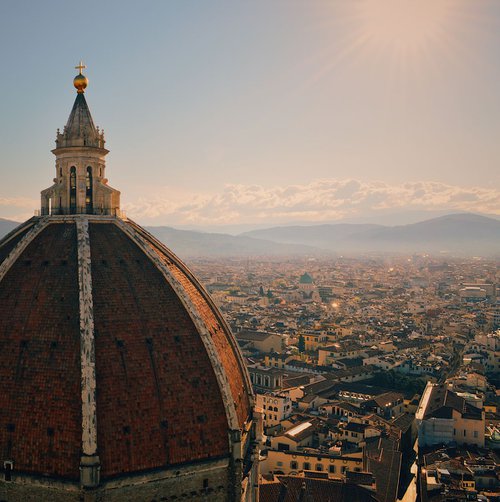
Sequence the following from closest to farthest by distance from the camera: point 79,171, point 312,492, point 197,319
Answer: point 197,319 < point 79,171 < point 312,492

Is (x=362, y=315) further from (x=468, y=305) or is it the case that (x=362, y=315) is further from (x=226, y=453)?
(x=226, y=453)

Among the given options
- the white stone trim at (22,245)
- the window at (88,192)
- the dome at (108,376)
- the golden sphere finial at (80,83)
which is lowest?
the dome at (108,376)

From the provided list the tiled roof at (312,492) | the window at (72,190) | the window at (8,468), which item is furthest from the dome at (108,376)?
the tiled roof at (312,492)

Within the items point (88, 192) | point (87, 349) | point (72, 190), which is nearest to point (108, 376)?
point (87, 349)

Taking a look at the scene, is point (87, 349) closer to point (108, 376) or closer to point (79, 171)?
point (108, 376)

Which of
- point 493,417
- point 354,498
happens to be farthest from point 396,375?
point 354,498

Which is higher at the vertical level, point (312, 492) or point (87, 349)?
point (87, 349)

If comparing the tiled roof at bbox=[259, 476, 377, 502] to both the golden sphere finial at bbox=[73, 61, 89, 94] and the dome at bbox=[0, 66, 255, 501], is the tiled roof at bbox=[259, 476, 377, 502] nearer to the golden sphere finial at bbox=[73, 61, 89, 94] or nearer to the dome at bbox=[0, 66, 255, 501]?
the dome at bbox=[0, 66, 255, 501]

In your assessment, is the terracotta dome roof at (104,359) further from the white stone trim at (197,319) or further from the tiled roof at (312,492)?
the tiled roof at (312,492)
